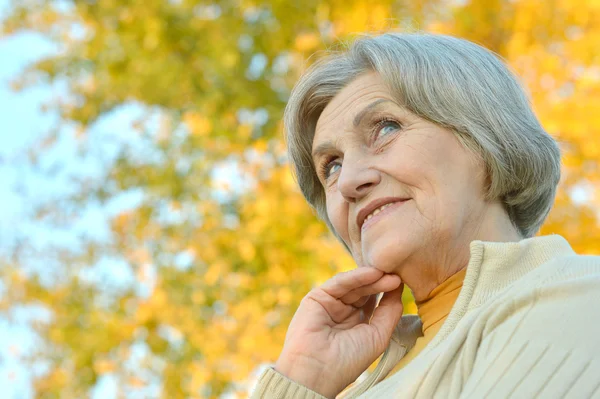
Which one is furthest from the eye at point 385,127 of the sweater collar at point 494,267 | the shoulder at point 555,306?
the shoulder at point 555,306

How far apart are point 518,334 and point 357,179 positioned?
0.71 metres

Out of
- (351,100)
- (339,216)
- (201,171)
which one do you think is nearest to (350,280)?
(339,216)

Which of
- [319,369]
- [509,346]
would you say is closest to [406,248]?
[319,369]

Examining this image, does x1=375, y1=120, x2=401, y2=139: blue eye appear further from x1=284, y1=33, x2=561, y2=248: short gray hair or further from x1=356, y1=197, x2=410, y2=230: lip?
x1=356, y1=197, x2=410, y2=230: lip

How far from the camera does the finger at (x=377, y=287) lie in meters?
1.91

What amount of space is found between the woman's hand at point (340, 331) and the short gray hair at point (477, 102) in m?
0.38

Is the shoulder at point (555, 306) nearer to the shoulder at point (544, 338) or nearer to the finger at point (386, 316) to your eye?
the shoulder at point (544, 338)

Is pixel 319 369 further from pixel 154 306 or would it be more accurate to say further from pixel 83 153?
pixel 83 153

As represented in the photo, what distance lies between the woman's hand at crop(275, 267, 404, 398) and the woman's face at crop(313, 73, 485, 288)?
8 cm

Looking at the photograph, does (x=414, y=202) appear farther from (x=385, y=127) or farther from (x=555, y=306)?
(x=555, y=306)

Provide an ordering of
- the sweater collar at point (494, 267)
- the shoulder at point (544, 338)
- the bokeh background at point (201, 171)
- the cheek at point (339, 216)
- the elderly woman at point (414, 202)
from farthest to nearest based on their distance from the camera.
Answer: the bokeh background at point (201, 171) → the cheek at point (339, 216) → the elderly woman at point (414, 202) → the sweater collar at point (494, 267) → the shoulder at point (544, 338)

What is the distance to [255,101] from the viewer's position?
630cm

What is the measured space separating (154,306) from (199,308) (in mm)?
414

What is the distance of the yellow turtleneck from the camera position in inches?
73.8
